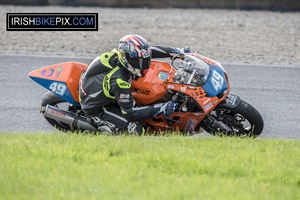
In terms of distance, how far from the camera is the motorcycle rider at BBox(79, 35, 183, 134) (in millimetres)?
5836

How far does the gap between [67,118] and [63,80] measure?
0.53 m

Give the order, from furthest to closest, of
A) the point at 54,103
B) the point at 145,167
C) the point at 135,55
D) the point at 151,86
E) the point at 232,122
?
the point at 54,103, the point at 232,122, the point at 151,86, the point at 135,55, the point at 145,167

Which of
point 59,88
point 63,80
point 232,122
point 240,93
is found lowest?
point 240,93

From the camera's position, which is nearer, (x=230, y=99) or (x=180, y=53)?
(x=230, y=99)

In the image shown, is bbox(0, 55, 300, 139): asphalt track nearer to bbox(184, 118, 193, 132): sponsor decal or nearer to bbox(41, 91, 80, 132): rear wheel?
bbox(41, 91, 80, 132): rear wheel

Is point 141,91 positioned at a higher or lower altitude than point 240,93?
higher

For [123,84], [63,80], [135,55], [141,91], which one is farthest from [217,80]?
[63,80]

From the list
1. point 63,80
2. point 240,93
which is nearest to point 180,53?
point 63,80

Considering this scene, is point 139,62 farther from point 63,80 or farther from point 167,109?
point 63,80

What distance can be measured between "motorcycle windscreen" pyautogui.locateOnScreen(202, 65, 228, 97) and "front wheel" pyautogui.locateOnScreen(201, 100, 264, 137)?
0.81 ft

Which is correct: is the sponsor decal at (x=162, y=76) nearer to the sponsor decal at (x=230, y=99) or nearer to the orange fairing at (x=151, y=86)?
the orange fairing at (x=151, y=86)

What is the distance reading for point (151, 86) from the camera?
6066 millimetres

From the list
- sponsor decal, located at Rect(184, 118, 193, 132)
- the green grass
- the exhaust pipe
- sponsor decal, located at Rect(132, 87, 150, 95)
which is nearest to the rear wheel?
the exhaust pipe

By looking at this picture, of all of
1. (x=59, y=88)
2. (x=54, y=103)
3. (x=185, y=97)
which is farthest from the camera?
(x=54, y=103)
